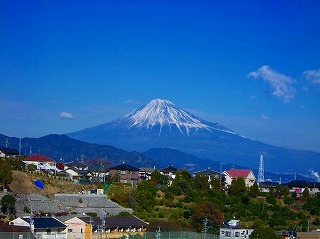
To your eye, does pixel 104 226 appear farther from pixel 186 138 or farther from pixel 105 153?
pixel 186 138

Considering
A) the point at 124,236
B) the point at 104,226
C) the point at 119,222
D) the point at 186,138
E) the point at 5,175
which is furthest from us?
the point at 186,138

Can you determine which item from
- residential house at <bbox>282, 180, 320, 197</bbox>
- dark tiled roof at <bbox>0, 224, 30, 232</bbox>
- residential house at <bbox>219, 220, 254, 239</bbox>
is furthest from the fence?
residential house at <bbox>282, 180, 320, 197</bbox>

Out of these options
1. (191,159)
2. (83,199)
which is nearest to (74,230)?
(83,199)

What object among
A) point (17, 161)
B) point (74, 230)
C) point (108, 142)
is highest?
point (108, 142)

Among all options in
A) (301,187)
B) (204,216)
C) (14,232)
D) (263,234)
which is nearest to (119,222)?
(204,216)

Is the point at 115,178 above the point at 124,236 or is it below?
above

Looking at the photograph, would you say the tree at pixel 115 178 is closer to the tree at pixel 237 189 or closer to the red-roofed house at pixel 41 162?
the red-roofed house at pixel 41 162

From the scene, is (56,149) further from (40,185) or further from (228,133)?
(40,185)
